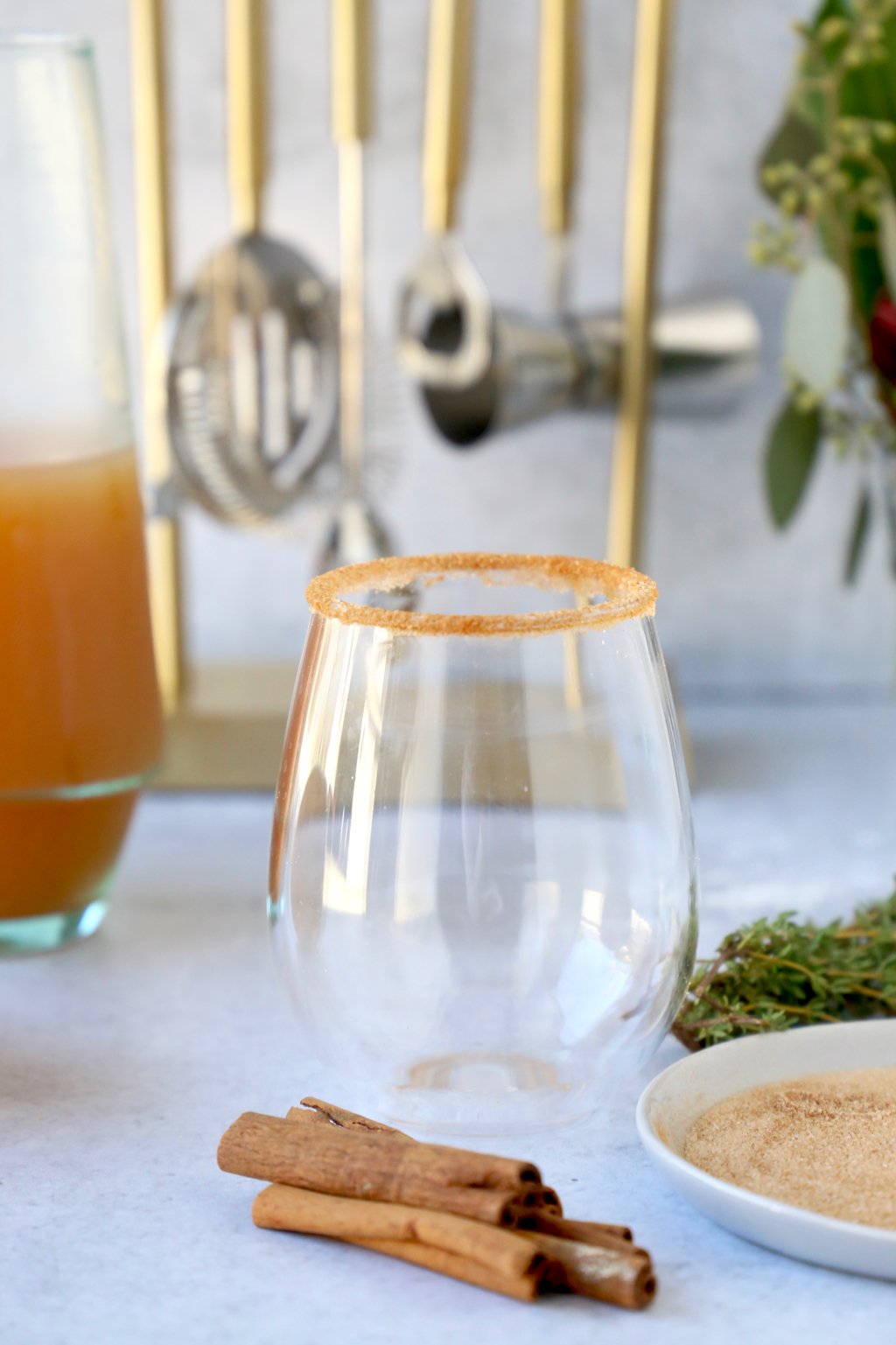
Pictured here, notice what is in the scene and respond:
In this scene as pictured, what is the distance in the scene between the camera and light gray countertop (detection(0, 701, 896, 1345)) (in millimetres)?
316

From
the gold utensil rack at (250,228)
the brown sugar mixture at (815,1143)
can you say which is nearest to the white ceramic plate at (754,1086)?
the brown sugar mixture at (815,1143)

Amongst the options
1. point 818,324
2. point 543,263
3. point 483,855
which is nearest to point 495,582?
point 483,855

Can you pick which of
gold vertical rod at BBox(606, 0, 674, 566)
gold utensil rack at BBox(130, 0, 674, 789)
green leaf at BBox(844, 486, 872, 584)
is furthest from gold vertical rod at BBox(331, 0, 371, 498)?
green leaf at BBox(844, 486, 872, 584)

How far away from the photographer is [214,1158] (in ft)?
1.25

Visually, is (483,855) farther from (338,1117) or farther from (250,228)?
(250,228)

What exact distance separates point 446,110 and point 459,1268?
19.4 inches

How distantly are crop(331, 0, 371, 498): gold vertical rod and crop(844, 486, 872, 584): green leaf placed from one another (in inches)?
8.6

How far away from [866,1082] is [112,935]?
245 mm

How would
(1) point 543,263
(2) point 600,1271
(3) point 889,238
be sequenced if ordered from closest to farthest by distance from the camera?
(2) point 600,1271 < (3) point 889,238 < (1) point 543,263

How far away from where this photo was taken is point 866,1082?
1.27ft

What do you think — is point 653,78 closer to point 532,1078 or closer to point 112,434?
point 112,434

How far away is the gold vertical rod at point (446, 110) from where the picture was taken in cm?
67

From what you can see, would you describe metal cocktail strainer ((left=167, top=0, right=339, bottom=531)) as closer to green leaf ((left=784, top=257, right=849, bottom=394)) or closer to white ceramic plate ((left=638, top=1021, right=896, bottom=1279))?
green leaf ((left=784, top=257, right=849, bottom=394))

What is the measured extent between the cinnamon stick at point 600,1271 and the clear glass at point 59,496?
8.9 inches
